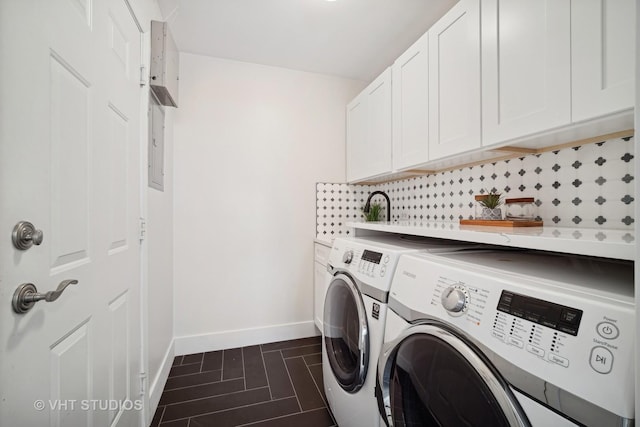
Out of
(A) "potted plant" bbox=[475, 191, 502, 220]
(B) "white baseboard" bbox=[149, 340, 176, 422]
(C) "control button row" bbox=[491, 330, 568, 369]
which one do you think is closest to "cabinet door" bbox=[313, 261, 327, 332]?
(B) "white baseboard" bbox=[149, 340, 176, 422]

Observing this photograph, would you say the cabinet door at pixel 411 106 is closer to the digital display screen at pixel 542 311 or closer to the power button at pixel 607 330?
the digital display screen at pixel 542 311

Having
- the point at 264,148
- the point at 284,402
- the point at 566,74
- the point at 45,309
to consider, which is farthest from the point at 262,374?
the point at 566,74

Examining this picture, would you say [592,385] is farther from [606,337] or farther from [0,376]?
[0,376]

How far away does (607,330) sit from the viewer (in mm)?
462

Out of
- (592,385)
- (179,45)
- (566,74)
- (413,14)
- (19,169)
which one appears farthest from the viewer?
(179,45)

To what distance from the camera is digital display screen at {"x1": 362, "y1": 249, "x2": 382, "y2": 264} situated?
115 cm

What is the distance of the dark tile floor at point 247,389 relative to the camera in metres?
1.46

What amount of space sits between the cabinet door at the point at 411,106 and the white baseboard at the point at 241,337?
5.49 ft

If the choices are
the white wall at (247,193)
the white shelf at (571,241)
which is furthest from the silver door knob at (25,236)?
the white wall at (247,193)

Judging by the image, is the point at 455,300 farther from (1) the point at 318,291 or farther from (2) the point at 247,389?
(1) the point at 318,291

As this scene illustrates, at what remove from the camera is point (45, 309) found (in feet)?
2.19

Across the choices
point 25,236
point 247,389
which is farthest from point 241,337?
point 25,236

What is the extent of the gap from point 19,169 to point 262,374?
1.81 m

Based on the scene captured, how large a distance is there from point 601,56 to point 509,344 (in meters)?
0.94
